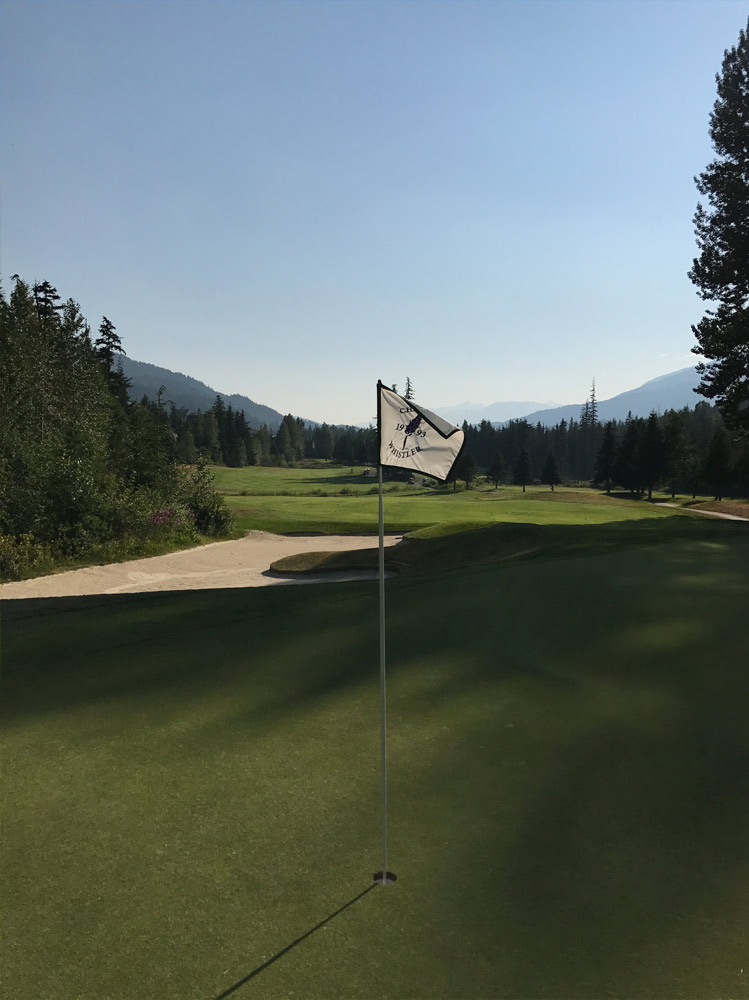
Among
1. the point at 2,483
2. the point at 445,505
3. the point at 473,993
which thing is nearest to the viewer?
the point at 473,993

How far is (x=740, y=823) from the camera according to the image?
19.2ft

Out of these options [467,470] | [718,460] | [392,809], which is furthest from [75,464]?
[467,470]

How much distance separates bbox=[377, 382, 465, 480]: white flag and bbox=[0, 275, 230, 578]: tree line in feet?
74.0

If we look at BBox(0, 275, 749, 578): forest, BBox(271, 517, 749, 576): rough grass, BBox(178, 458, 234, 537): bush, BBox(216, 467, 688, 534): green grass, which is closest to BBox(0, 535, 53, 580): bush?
BBox(0, 275, 749, 578): forest

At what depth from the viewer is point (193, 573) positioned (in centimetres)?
2786

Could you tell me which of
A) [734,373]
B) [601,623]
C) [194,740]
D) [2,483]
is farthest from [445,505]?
[194,740]

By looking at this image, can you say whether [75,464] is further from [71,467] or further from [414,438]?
[414,438]

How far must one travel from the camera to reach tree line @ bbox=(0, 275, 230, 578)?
26453 millimetres

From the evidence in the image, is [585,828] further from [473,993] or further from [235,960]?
[235,960]

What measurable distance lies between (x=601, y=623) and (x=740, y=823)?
17.1ft

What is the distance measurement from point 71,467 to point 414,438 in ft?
85.2

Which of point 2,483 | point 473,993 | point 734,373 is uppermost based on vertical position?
point 734,373

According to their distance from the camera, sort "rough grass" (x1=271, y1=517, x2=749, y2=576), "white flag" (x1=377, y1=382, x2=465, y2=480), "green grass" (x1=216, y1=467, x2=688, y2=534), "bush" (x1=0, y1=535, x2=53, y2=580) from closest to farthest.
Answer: "white flag" (x1=377, y1=382, x2=465, y2=480)
"rough grass" (x1=271, y1=517, x2=749, y2=576)
"bush" (x1=0, y1=535, x2=53, y2=580)
"green grass" (x1=216, y1=467, x2=688, y2=534)

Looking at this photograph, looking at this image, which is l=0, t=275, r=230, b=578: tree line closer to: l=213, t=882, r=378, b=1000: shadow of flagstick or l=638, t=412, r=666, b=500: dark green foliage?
l=213, t=882, r=378, b=1000: shadow of flagstick
